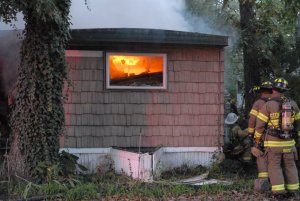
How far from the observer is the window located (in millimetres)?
9516

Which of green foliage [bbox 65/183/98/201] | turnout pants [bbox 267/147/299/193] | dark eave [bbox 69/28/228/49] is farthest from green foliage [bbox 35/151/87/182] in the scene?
turnout pants [bbox 267/147/299/193]

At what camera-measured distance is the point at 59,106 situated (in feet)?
26.4

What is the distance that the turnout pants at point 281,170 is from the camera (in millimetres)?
7375

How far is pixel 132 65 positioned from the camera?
9.61 m

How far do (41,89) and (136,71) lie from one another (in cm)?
242

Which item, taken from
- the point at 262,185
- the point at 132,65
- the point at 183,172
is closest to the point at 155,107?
the point at 132,65

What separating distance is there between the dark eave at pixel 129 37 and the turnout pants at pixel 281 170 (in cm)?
297

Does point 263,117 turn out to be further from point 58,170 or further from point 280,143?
point 58,170

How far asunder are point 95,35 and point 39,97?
191 cm

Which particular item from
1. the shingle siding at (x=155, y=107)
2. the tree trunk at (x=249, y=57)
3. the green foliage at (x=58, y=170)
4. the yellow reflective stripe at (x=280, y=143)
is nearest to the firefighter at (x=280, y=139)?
the yellow reflective stripe at (x=280, y=143)

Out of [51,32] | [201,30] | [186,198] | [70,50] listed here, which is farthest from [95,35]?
[201,30]

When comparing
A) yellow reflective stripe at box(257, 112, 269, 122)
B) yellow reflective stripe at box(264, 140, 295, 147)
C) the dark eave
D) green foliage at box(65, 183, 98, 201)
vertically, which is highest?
→ the dark eave

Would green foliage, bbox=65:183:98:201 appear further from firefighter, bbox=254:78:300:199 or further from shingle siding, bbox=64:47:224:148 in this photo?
firefighter, bbox=254:78:300:199

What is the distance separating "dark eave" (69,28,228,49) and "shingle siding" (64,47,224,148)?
1.26 ft
